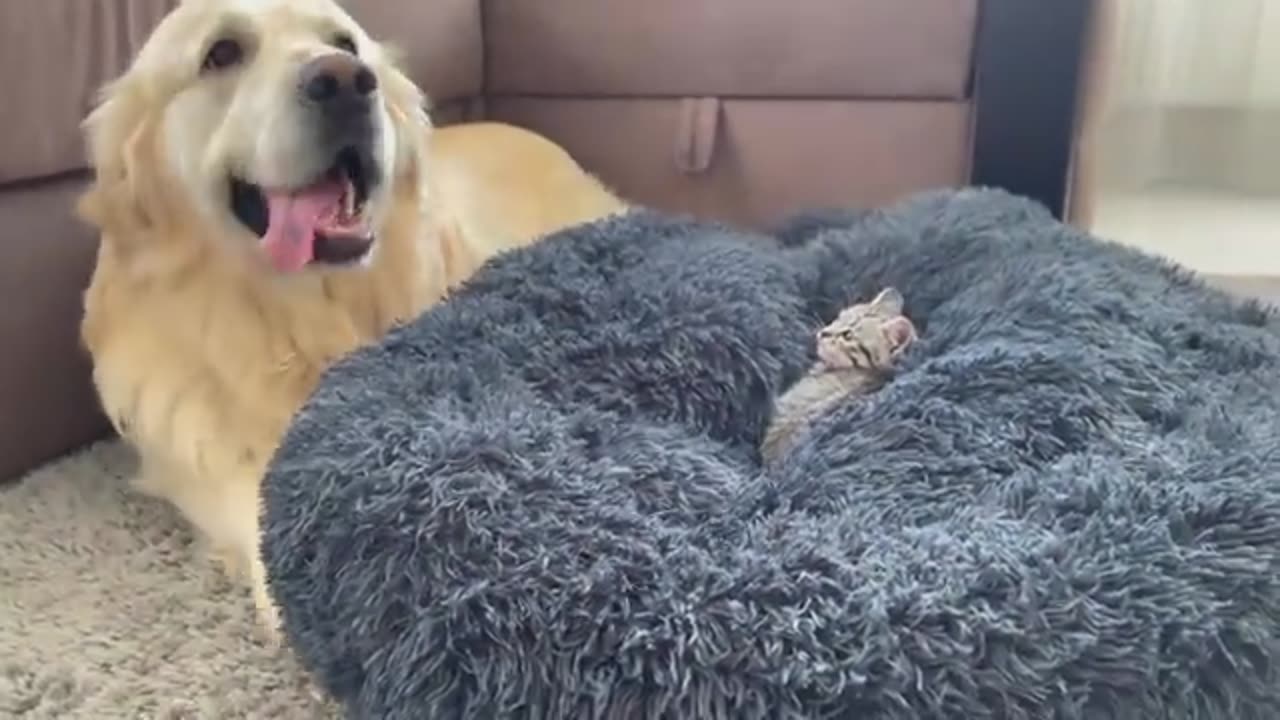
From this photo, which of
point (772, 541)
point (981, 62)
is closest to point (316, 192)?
point (772, 541)

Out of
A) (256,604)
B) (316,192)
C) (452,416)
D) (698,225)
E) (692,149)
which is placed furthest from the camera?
(692,149)

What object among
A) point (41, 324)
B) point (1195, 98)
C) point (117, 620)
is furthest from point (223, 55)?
point (1195, 98)

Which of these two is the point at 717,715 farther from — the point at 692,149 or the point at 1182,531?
the point at 692,149

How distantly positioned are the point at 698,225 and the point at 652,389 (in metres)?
0.34

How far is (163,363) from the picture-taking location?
1208 millimetres

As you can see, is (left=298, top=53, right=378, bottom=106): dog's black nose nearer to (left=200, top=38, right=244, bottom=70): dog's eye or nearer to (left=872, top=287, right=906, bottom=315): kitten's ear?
(left=200, top=38, right=244, bottom=70): dog's eye

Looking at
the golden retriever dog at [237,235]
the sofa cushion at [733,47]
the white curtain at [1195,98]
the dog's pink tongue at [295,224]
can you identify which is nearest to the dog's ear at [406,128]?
the golden retriever dog at [237,235]

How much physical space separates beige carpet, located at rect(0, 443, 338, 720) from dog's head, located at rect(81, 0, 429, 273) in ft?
0.82

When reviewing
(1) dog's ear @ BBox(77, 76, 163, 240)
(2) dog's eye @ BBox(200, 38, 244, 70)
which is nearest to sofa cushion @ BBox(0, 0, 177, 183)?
(1) dog's ear @ BBox(77, 76, 163, 240)

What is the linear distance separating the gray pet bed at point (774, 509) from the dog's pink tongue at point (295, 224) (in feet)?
0.47

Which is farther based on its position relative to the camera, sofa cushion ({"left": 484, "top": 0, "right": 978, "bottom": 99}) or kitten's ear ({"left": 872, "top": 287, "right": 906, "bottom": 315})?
sofa cushion ({"left": 484, "top": 0, "right": 978, "bottom": 99})

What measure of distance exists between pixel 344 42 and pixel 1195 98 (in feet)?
4.38

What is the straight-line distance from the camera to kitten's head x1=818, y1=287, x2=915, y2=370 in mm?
1141

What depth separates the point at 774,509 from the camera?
2.97 feet
